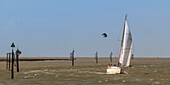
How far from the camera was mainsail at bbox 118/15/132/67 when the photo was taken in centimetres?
5838

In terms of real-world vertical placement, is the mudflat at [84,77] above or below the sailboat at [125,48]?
below

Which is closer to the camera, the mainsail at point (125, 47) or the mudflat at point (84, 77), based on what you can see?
the mudflat at point (84, 77)

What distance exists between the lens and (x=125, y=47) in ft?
195

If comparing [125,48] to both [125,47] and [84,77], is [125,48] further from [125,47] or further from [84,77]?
[84,77]

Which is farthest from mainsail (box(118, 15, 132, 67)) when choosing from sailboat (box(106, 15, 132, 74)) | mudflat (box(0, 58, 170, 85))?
mudflat (box(0, 58, 170, 85))

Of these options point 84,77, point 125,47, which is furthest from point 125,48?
point 84,77

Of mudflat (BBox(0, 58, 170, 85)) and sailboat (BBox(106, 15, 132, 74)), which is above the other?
sailboat (BBox(106, 15, 132, 74))

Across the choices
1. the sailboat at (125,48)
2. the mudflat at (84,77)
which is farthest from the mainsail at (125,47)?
the mudflat at (84,77)

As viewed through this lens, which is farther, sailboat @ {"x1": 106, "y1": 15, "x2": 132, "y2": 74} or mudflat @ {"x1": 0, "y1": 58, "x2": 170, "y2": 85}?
sailboat @ {"x1": 106, "y1": 15, "x2": 132, "y2": 74}

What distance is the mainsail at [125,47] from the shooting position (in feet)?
192

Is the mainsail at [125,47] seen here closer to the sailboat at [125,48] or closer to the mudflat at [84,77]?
the sailboat at [125,48]

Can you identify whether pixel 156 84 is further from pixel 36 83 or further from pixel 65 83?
pixel 36 83

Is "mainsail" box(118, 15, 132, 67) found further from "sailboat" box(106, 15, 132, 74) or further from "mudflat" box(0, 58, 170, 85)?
"mudflat" box(0, 58, 170, 85)

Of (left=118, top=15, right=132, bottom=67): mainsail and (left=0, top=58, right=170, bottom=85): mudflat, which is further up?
(left=118, top=15, right=132, bottom=67): mainsail
